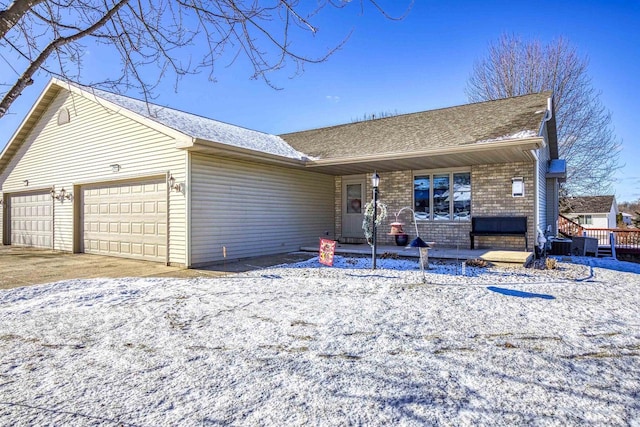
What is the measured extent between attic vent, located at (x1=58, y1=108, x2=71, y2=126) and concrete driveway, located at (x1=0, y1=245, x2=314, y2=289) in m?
3.95

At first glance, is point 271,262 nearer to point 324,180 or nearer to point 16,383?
point 324,180

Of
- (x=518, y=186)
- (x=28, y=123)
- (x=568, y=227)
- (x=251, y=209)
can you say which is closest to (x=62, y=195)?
(x=28, y=123)

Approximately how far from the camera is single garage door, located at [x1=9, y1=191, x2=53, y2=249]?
11747 mm

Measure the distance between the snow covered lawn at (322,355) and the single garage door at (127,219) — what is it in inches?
115

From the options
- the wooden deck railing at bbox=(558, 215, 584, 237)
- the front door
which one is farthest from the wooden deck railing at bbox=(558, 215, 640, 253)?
the front door

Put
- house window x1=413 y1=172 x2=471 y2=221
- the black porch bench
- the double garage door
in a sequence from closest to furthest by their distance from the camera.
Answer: the double garage door, the black porch bench, house window x1=413 y1=172 x2=471 y2=221

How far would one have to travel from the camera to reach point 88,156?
1040 centimetres

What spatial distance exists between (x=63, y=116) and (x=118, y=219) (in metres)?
4.08

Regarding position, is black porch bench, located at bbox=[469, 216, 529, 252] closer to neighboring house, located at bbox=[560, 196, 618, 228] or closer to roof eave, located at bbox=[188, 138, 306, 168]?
roof eave, located at bbox=[188, 138, 306, 168]

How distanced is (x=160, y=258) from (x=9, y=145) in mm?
8466

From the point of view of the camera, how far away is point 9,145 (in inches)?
495

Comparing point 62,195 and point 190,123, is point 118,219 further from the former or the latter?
point 190,123

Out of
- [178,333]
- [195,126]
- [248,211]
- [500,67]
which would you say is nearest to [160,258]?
[248,211]

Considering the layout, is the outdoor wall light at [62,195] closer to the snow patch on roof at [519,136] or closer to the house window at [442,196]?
the house window at [442,196]
